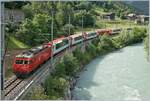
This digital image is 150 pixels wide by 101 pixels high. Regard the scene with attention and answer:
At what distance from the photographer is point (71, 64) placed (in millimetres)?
19672

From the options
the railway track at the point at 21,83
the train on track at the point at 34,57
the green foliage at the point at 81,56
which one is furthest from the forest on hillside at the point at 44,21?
the railway track at the point at 21,83

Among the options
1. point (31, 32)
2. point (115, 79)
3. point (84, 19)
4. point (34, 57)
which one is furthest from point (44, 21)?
point (84, 19)

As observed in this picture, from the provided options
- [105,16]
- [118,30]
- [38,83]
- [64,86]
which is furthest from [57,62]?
[105,16]

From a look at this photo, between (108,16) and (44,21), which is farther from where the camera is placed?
(108,16)

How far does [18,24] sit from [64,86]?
10.3 meters

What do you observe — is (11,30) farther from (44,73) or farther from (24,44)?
(44,73)

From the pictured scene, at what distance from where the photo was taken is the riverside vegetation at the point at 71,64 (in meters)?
14.7

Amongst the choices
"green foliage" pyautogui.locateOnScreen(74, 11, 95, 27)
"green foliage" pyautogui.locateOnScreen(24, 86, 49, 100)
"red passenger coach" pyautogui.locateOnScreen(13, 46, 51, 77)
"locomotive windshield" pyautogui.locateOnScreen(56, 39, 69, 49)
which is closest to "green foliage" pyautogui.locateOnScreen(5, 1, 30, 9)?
"locomotive windshield" pyautogui.locateOnScreen(56, 39, 69, 49)

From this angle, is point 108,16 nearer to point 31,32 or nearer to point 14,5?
point 14,5

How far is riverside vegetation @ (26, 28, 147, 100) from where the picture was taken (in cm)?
1468

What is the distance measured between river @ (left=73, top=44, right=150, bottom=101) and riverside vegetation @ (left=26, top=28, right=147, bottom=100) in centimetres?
55

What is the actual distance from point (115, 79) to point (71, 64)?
2686 millimetres

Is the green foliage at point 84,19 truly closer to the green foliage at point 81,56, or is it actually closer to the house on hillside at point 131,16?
the green foliage at point 81,56

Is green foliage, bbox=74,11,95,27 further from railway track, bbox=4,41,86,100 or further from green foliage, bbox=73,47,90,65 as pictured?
railway track, bbox=4,41,86,100
